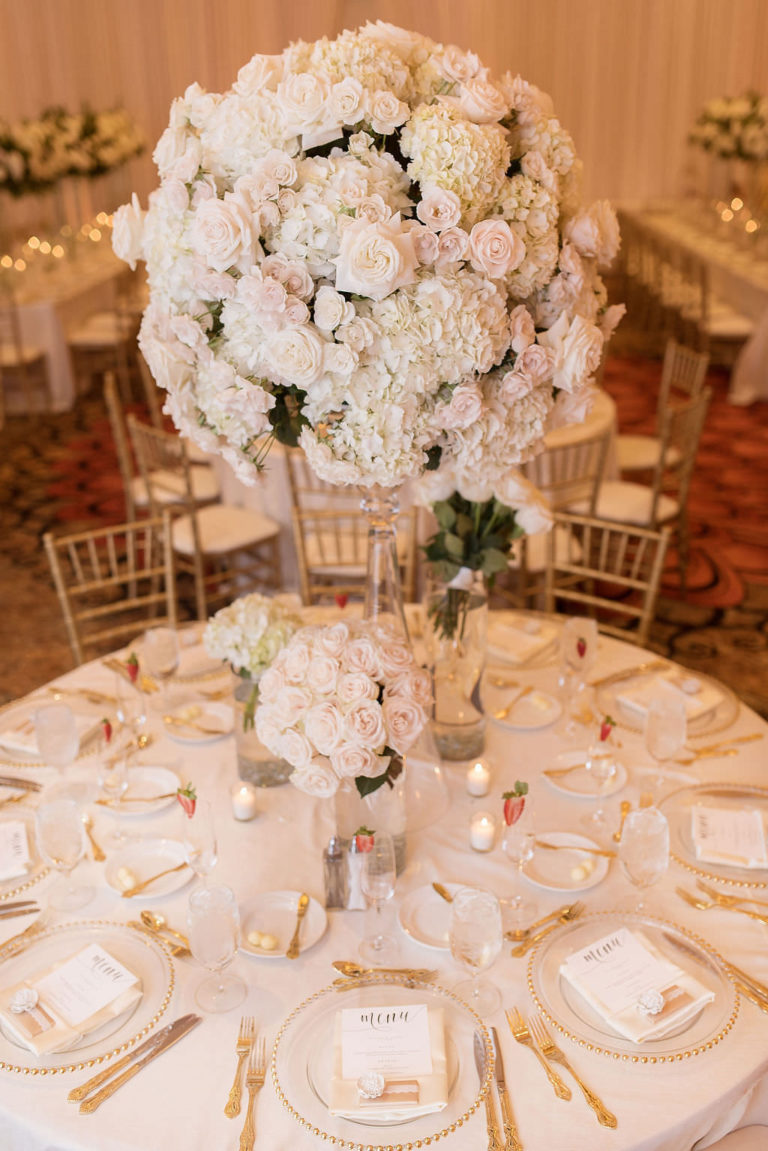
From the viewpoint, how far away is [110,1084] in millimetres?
1427

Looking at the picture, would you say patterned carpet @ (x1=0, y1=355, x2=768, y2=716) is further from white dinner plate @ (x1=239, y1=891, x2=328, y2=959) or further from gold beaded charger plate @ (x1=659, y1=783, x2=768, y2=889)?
white dinner plate @ (x1=239, y1=891, x2=328, y2=959)

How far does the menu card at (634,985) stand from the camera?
4.98ft

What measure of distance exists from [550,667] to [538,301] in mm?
1017

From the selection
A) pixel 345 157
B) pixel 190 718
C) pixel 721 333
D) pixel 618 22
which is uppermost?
Result: pixel 618 22

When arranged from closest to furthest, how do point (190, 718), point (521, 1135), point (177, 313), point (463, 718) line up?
point (521, 1135) < point (177, 313) < point (463, 718) < point (190, 718)

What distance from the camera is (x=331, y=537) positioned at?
3.98 metres

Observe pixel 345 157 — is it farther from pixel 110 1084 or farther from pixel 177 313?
pixel 110 1084

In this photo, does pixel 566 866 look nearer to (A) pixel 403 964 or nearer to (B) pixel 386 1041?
(A) pixel 403 964

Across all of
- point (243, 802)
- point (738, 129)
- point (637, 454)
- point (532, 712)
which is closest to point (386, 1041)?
point (243, 802)

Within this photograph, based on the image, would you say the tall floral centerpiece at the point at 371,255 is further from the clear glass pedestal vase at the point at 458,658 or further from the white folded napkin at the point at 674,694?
the white folded napkin at the point at 674,694

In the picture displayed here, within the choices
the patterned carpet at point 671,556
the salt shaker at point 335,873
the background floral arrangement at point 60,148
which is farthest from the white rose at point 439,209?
the background floral arrangement at point 60,148

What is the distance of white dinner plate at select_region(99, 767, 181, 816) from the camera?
200 cm

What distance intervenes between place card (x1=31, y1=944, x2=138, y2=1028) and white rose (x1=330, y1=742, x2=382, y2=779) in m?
0.45

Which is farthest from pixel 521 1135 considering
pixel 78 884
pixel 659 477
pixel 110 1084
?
pixel 659 477
